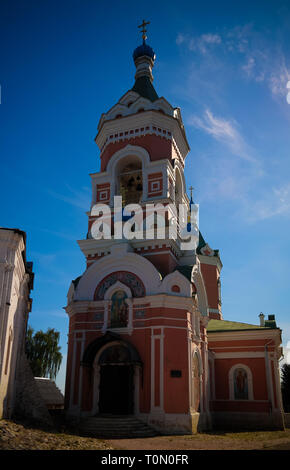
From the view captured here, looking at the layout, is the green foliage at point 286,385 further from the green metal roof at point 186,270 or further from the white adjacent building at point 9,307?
the white adjacent building at point 9,307

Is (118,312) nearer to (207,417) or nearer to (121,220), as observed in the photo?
(121,220)

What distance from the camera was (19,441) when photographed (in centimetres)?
834

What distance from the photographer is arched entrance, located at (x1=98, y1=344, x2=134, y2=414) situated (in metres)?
13.5

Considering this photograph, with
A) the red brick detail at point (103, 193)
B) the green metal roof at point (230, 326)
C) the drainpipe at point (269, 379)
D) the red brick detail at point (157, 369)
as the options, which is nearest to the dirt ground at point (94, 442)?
the red brick detail at point (157, 369)

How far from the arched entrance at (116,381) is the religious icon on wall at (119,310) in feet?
2.76

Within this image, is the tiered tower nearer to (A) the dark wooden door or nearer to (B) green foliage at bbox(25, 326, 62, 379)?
(A) the dark wooden door

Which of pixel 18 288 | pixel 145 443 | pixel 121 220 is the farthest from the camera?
pixel 121 220

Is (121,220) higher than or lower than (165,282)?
higher

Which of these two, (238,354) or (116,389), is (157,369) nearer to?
(116,389)

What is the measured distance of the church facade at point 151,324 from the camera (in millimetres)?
13500

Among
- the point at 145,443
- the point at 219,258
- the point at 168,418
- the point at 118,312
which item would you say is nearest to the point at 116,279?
the point at 118,312

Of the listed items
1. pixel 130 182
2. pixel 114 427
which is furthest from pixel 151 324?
pixel 130 182

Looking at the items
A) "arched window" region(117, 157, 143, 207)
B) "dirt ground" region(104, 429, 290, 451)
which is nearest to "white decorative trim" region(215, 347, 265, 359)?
"dirt ground" region(104, 429, 290, 451)

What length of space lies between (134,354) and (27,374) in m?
3.50
